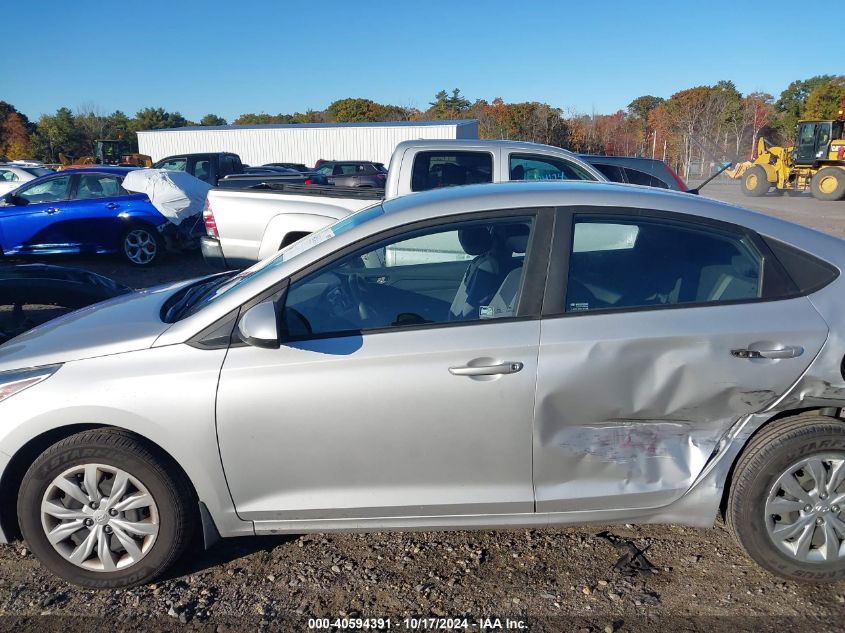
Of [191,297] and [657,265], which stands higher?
[657,265]

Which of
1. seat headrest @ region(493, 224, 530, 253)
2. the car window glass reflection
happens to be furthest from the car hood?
seat headrest @ region(493, 224, 530, 253)

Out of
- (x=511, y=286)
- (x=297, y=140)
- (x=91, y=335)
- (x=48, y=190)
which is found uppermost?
(x=297, y=140)

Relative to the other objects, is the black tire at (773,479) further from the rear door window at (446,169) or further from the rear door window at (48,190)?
the rear door window at (48,190)

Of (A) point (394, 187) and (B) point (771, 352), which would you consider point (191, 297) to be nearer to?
(B) point (771, 352)

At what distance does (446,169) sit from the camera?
7.09 metres

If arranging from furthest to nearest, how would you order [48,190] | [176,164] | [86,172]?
1. [176,164]
2. [86,172]
3. [48,190]

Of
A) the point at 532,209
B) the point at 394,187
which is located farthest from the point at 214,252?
the point at 532,209

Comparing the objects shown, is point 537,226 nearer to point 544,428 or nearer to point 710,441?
point 544,428

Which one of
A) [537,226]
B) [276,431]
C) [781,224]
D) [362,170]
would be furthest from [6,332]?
[362,170]

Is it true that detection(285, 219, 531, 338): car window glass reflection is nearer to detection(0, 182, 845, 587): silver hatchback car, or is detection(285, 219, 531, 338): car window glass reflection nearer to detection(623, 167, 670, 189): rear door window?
detection(0, 182, 845, 587): silver hatchback car

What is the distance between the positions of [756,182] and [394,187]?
24.7m

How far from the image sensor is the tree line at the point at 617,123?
40.3 metres

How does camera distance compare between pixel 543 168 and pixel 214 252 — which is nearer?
pixel 543 168

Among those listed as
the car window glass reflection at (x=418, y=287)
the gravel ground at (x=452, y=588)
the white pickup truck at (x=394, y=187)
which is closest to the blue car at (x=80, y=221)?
the white pickup truck at (x=394, y=187)
